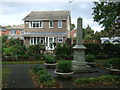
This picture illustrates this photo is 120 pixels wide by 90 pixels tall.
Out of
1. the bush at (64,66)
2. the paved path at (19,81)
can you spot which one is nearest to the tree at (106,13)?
the bush at (64,66)

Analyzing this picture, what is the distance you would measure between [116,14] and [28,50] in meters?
11.8

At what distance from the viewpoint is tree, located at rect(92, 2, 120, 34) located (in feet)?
40.1

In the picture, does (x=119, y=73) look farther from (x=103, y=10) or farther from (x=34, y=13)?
(x=34, y=13)

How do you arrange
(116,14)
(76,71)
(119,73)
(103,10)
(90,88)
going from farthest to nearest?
(103,10) → (116,14) → (76,71) → (119,73) → (90,88)

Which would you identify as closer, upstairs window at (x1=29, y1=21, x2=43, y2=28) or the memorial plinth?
the memorial plinth

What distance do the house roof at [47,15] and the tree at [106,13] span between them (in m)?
17.4

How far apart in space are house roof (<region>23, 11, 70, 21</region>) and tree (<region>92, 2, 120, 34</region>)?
57.1ft

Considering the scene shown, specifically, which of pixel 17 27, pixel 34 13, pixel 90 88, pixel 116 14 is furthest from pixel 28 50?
pixel 17 27

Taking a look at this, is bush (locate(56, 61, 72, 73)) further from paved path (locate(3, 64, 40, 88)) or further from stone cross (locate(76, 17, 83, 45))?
stone cross (locate(76, 17, 83, 45))

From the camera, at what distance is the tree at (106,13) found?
40.1 feet

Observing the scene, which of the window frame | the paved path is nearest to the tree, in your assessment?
the paved path

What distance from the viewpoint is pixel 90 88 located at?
6.70m

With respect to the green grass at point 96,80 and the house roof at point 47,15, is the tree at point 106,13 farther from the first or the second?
the house roof at point 47,15

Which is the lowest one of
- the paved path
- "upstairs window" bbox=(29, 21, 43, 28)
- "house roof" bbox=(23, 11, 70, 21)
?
the paved path
